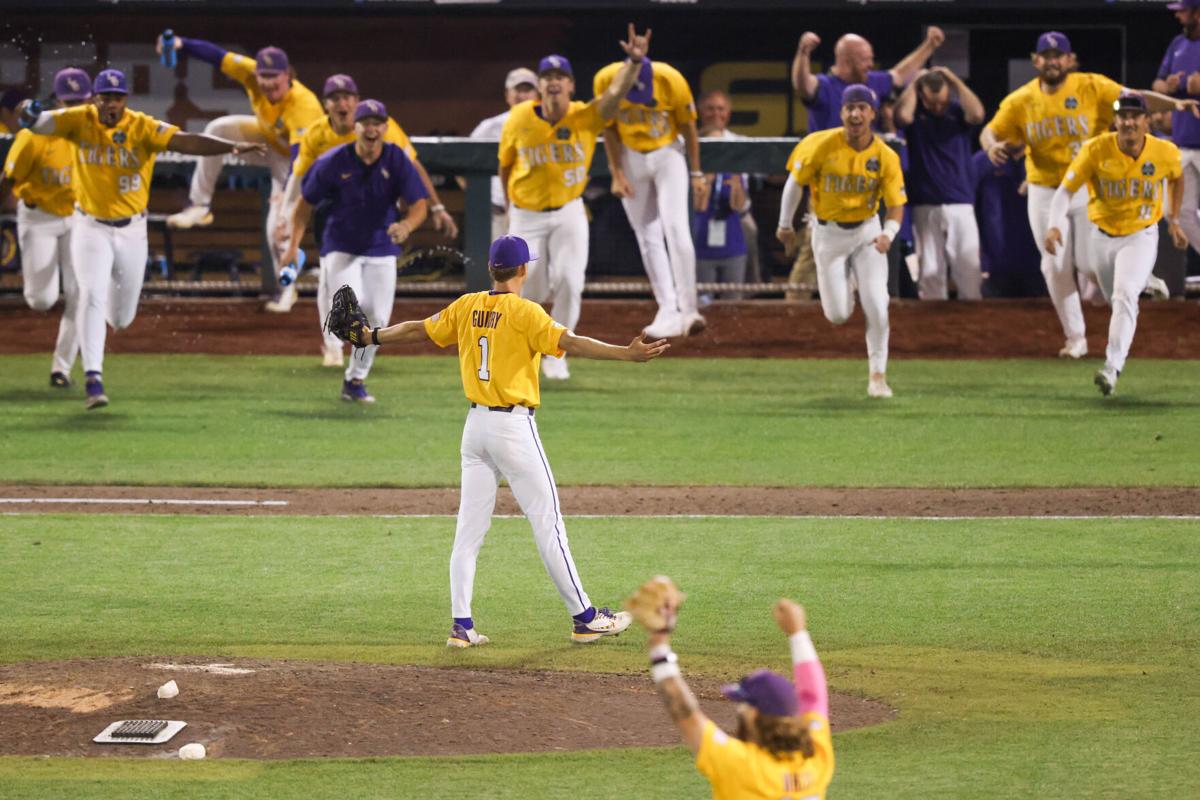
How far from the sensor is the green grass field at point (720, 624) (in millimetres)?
5914

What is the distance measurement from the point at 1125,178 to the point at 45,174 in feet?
25.9

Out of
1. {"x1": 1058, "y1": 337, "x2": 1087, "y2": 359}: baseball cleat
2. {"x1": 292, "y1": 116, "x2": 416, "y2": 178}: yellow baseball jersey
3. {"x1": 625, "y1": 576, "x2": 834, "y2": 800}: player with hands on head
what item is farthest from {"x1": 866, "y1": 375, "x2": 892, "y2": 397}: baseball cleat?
{"x1": 625, "y1": 576, "x2": 834, "y2": 800}: player with hands on head

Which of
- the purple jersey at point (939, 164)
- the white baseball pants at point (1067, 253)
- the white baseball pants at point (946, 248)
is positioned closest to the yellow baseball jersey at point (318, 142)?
the white baseball pants at point (1067, 253)

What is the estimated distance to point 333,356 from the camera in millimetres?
16016

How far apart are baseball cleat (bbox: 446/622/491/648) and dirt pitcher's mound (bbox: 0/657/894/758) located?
38 centimetres

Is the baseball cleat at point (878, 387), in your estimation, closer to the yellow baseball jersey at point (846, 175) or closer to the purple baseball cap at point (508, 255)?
the yellow baseball jersey at point (846, 175)

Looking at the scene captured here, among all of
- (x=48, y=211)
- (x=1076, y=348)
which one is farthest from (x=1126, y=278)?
(x=48, y=211)

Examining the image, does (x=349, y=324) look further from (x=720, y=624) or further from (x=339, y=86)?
(x=339, y=86)

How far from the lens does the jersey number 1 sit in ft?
24.8

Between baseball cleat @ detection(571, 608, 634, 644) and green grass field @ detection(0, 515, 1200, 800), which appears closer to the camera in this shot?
green grass field @ detection(0, 515, 1200, 800)

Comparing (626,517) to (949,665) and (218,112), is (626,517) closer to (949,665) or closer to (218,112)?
(949,665)

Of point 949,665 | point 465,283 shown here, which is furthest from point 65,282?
point 949,665

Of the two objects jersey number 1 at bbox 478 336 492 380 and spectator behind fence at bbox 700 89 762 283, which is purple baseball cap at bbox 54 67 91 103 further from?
jersey number 1 at bbox 478 336 492 380

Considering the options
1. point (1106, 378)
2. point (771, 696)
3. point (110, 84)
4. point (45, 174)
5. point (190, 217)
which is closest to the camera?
point (771, 696)
